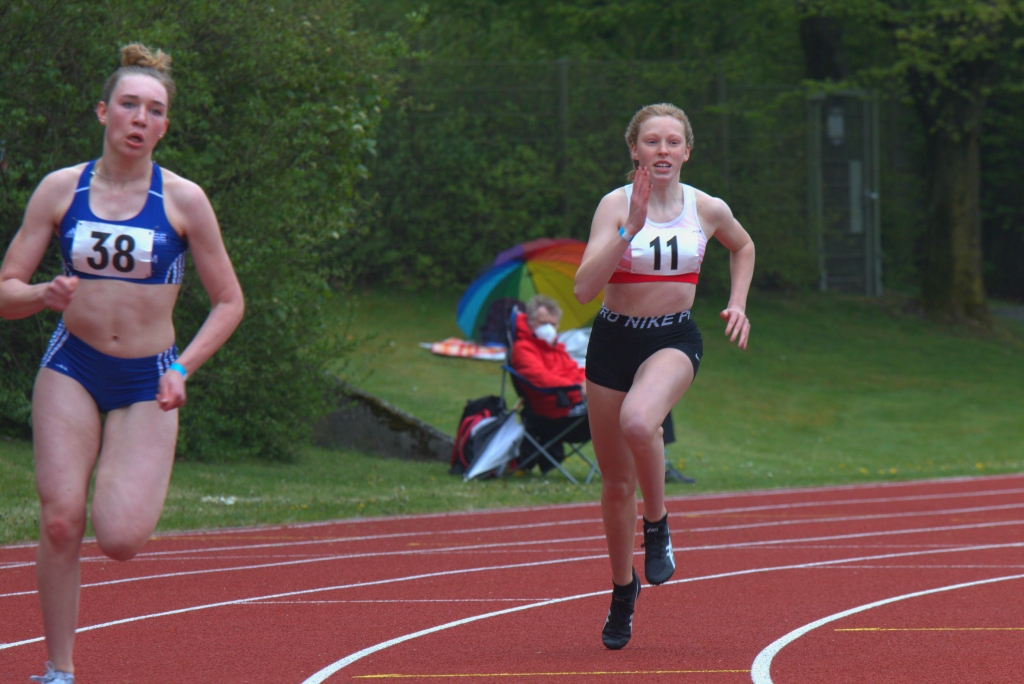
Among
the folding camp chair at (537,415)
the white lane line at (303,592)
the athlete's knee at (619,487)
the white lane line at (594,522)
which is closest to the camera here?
the athlete's knee at (619,487)

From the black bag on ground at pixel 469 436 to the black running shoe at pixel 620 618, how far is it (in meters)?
7.29

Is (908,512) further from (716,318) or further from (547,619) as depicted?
(716,318)

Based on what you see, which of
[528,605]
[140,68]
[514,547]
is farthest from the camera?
[514,547]

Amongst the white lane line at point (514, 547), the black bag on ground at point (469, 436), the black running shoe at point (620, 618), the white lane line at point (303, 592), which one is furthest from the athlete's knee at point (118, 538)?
the black bag on ground at point (469, 436)

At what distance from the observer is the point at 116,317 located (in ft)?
12.4

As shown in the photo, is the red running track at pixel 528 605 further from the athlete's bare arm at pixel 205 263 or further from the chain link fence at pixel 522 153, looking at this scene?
the chain link fence at pixel 522 153

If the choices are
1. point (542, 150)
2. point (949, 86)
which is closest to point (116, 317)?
point (542, 150)

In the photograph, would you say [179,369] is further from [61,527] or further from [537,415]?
[537,415]

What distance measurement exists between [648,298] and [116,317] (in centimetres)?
198

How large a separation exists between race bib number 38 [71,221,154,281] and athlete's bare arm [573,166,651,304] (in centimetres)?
150

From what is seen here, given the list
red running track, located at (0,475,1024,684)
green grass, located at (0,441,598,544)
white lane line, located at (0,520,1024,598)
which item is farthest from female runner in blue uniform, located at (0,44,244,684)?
green grass, located at (0,441,598,544)

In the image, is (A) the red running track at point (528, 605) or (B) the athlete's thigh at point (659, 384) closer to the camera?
(B) the athlete's thigh at point (659, 384)

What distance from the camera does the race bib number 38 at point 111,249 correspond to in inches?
147

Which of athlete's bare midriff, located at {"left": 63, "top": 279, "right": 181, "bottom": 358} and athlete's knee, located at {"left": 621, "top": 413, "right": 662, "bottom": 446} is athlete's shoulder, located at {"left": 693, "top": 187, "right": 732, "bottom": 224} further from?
athlete's bare midriff, located at {"left": 63, "top": 279, "right": 181, "bottom": 358}
